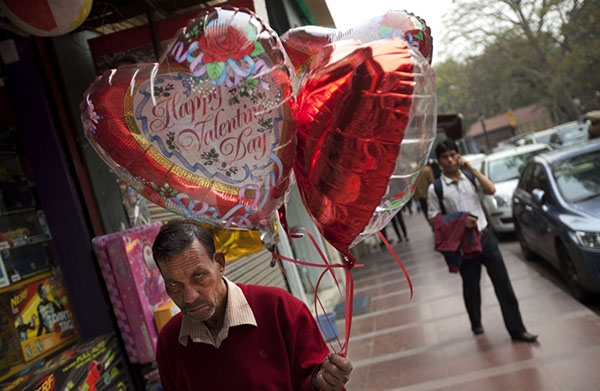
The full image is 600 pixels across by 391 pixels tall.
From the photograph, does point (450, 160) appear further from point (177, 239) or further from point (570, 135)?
point (570, 135)

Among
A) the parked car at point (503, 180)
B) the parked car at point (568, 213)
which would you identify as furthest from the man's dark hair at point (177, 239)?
the parked car at point (503, 180)

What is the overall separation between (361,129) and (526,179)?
7892 millimetres

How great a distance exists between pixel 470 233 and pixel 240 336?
3714 mm

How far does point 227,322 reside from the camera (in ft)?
6.64

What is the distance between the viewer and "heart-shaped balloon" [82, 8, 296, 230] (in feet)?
5.49

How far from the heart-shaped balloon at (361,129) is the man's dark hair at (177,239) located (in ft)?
1.42

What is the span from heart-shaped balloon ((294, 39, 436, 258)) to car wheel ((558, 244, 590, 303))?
5192 millimetres

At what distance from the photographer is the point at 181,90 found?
1760 mm

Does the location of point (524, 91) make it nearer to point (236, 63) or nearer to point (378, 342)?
point (378, 342)

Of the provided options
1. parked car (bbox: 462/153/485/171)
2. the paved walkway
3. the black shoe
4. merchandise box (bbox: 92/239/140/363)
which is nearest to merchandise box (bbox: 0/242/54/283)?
merchandise box (bbox: 92/239/140/363)

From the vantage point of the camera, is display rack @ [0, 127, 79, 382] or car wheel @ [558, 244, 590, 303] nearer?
display rack @ [0, 127, 79, 382]

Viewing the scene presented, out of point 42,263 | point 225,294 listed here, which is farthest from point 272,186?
point 42,263

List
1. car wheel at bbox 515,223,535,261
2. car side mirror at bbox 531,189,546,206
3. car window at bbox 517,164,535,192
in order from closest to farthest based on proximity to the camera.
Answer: car side mirror at bbox 531,189,546,206
car window at bbox 517,164,535,192
car wheel at bbox 515,223,535,261

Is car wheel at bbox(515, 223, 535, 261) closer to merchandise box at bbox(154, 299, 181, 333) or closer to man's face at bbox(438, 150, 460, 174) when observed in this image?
man's face at bbox(438, 150, 460, 174)
